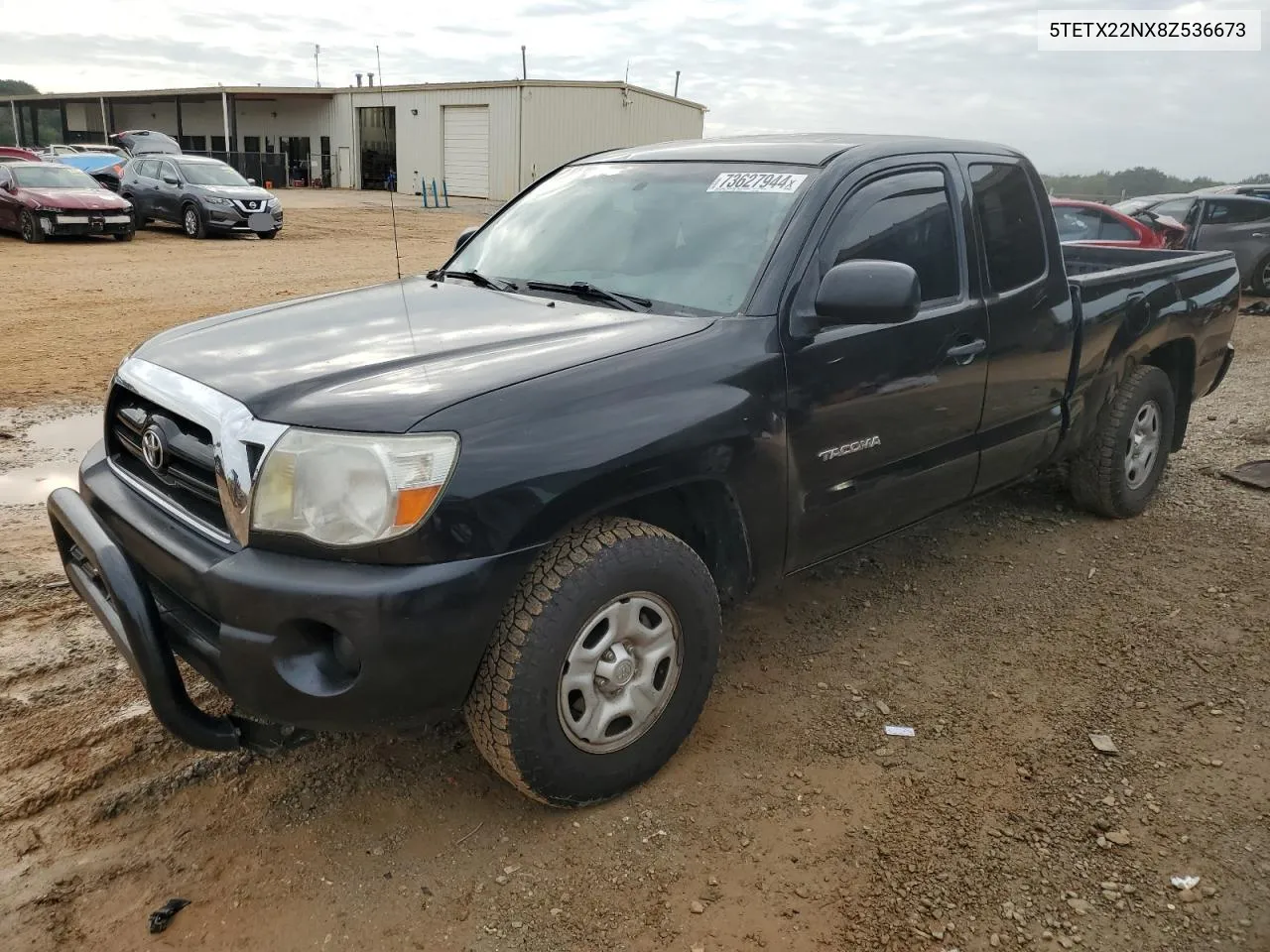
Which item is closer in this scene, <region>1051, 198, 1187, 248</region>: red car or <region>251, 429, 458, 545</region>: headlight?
<region>251, 429, 458, 545</region>: headlight

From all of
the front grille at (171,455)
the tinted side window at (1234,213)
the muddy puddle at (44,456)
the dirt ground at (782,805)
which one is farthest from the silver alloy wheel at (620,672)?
the tinted side window at (1234,213)

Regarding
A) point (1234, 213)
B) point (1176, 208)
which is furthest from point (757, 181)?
point (1234, 213)

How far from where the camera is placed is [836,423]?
3.10 metres

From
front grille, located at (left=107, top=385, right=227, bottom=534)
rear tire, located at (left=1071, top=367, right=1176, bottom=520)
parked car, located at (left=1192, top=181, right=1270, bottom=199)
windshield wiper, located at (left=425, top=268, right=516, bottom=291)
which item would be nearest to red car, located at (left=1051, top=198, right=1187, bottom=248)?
parked car, located at (left=1192, top=181, right=1270, bottom=199)

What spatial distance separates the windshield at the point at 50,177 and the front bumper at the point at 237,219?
6.67ft

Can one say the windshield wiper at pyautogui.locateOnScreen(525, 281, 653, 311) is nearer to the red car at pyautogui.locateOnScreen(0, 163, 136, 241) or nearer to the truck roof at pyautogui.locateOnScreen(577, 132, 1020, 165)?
the truck roof at pyautogui.locateOnScreen(577, 132, 1020, 165)

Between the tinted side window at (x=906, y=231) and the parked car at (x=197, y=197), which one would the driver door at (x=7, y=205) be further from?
the tinted side window at (x=906, y=231)

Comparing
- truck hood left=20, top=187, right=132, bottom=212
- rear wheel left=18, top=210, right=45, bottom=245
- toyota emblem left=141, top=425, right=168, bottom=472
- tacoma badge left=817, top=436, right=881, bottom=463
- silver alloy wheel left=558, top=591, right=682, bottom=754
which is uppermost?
toyota emblem left=141, top=425, right=168, bottom=472

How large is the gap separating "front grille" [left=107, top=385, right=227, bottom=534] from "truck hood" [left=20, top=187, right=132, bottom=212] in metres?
16.2

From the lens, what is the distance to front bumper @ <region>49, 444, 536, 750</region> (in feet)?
7.24

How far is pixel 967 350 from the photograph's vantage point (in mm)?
3592

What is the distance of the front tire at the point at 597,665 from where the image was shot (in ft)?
7.90

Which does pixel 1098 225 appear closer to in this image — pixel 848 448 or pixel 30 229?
pixel 848 448

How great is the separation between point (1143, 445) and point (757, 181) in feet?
9.42
